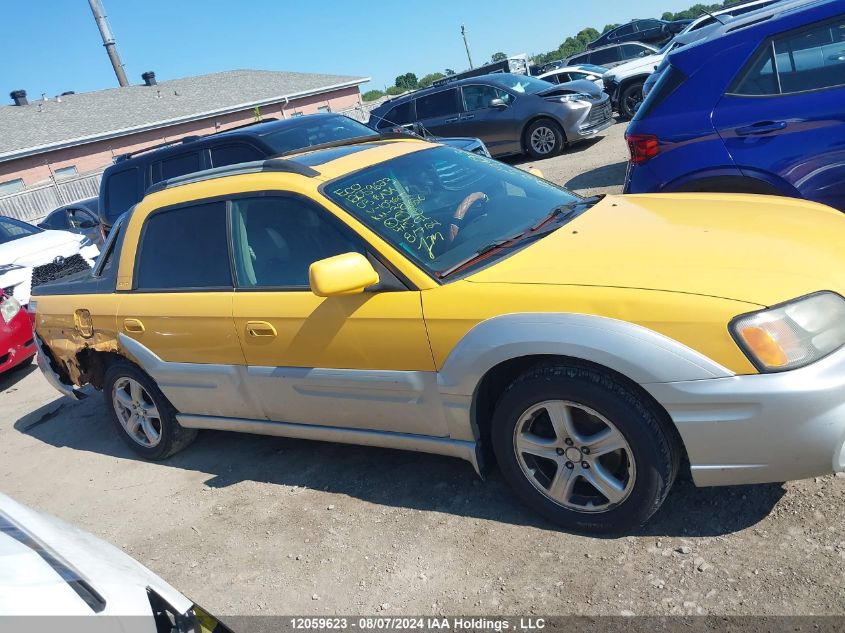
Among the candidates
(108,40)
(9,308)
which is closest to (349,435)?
(9,308)

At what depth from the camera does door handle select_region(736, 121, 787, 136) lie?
448 cm

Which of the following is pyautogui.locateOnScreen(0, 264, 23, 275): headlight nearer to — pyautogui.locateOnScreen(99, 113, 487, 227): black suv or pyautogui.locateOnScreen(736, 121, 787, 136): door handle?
pyautogui.locateOnScreen(99, 113, 487, 227): black suv

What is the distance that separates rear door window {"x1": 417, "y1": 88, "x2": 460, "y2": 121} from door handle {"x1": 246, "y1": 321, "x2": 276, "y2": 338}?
10966 millimetres

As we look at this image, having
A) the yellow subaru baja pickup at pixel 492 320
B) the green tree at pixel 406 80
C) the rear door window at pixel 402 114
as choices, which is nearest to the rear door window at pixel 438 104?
the rear door window at pixel 402 114

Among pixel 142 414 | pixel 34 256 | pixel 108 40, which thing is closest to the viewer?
pixel 142 414

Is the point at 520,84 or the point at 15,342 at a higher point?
the point at 520,84

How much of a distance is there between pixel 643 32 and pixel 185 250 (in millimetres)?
25162

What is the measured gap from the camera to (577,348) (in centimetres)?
279

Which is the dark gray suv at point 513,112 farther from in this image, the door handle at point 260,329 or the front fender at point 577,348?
the front fender at point 577,348

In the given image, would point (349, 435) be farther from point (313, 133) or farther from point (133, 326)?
point (313, 133)

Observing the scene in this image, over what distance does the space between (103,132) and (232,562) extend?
97.1 feet

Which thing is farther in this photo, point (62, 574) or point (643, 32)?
point (643, 32)

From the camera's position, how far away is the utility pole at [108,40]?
130 feet

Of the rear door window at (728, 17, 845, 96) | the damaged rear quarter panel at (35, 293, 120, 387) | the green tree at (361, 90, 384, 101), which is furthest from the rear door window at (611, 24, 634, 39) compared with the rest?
the green tree at (361, 90, 384, 101)
